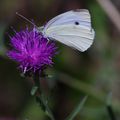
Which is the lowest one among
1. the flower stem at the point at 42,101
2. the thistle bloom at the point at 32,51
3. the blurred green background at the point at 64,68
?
Answer: the blurred green background at the point at 64,68

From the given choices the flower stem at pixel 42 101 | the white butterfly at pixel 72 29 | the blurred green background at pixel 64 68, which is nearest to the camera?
the flower stem at pixel 42 101

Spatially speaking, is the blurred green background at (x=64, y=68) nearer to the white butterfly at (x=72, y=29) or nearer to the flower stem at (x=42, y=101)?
the white butterfly at (x=72, y=29)

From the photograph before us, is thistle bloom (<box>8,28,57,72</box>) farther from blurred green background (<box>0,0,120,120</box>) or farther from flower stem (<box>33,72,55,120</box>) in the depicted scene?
blurred green background (<box>0,0,120,120</box>)

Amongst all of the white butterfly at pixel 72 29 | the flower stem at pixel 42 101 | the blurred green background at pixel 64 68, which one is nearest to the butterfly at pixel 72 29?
the white butterfly at pixel 72 29

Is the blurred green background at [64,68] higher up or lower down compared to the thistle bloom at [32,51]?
lower down

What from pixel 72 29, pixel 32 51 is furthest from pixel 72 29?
pixel 32 51

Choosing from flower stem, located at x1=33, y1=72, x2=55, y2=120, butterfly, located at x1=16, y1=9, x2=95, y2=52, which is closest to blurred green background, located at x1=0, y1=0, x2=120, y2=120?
butterfly, located at x1=16, y1=9, x2=95, y2=52

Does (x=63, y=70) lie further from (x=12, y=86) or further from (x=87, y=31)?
(x=87, y=31)
